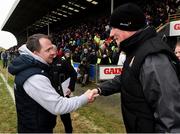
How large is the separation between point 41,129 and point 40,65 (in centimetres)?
65

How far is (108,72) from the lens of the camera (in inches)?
572

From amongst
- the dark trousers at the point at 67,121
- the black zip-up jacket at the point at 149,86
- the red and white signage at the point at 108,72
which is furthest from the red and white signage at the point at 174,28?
the black zip-up jacket at the point at 149,86

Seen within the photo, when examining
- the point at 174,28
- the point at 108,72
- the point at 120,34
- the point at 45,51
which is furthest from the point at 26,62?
the point at 174,28

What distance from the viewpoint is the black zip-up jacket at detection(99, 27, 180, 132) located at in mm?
2805

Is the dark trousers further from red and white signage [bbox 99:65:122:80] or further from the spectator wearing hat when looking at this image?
red and white signage [bbox 99:65:122:80]

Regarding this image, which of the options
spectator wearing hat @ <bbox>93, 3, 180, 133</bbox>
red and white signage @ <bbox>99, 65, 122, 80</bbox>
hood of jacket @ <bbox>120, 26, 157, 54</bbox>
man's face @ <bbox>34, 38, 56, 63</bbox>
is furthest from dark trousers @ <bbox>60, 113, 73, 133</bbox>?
red and white signage @ <bbox>99, 65, 122, 80</bbox>

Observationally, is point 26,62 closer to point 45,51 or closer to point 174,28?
point 45,51

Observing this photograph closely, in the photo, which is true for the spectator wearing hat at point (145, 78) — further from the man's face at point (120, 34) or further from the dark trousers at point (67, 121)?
the dark trousers at point (67, 121)

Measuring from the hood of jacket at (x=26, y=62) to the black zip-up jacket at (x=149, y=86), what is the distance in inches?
41.3

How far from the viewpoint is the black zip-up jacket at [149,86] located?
280 centimetres

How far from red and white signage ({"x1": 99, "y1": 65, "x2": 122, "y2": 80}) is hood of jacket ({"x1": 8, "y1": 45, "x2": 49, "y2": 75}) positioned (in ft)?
33.1

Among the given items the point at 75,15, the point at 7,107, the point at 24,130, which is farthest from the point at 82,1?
the point at 24,130

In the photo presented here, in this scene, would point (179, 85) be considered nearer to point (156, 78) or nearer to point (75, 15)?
point (156, 78)

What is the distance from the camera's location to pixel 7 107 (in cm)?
1280
